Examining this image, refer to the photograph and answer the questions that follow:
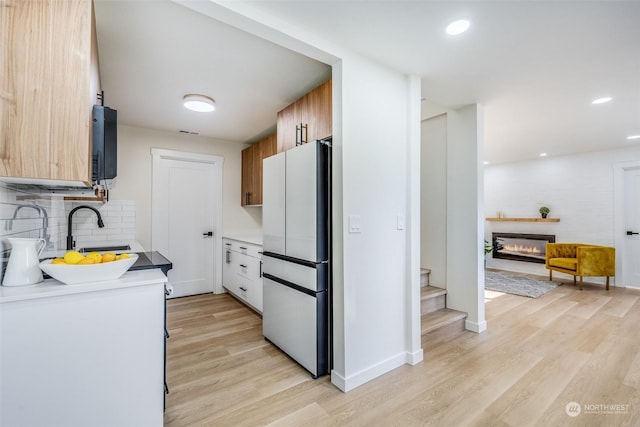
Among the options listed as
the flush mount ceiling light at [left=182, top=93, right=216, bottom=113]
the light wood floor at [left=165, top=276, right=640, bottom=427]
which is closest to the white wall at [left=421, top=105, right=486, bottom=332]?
the light wood floor at [left=165, top=276, right=640, bottom=427]

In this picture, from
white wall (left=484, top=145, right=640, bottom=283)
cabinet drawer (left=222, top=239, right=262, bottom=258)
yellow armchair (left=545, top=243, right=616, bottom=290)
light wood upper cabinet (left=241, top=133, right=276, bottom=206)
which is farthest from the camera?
white wall (left=484, top=145, right=640, bottom=283)

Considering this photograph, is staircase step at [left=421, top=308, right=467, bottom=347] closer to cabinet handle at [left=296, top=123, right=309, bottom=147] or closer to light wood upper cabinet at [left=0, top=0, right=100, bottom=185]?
cabinet handle at [left=296, top=123, right=309, bottom=147]

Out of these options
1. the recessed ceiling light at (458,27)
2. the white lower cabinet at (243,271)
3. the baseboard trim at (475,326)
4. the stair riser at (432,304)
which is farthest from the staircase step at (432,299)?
the recessed ceiling light at (458,27)

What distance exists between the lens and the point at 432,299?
10.3 ft

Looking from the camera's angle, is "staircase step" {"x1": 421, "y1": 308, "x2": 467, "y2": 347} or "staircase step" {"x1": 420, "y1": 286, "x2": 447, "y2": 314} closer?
"staircase step" {"x1": 421, "y1": 308, "x2": 467, "y2": 347}

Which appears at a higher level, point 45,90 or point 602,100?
point 602,100

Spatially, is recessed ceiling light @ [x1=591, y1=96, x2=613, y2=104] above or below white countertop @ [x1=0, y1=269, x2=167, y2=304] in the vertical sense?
above

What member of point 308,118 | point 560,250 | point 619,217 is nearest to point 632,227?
point 619,217

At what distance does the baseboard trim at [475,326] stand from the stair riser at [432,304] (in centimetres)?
29

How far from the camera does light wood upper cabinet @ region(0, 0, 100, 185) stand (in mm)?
1135

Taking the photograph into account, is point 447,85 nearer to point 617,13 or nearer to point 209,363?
point 617,13

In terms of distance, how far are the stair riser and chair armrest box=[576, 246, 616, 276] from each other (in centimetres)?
323

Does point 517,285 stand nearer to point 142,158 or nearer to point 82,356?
point 82,356

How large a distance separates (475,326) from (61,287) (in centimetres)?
336
